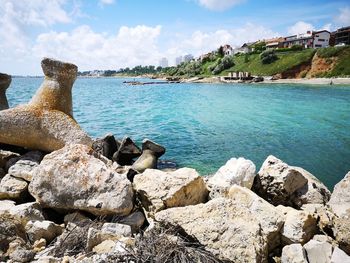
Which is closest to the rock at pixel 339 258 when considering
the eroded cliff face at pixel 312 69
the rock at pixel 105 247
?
the rock at pixel 105 247

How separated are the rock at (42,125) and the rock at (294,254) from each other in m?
5.50

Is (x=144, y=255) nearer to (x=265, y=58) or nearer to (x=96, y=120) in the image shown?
(x=96, y=120)

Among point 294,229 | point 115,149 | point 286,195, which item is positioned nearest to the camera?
point 294,229

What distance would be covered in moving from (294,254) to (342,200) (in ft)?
8.39

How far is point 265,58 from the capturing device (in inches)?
4348

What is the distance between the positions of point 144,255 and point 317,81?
88.9 m

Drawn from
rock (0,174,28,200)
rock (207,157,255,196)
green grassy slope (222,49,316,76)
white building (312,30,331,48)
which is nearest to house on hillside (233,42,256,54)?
green grassy slope (222,49,316,76)

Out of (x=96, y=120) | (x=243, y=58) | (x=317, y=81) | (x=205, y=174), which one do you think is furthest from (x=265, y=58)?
(x=205, y=174)

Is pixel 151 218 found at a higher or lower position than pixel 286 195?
higher

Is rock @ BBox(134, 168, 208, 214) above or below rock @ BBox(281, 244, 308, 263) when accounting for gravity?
above

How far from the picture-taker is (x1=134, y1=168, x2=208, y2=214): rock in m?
6.08

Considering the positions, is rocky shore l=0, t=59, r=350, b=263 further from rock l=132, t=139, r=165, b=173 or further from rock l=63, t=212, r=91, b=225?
rock l=132, t=139, r=165, b=173

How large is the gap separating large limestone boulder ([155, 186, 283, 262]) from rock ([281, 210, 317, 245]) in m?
0.14

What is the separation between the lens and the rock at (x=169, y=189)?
19.9 ft
